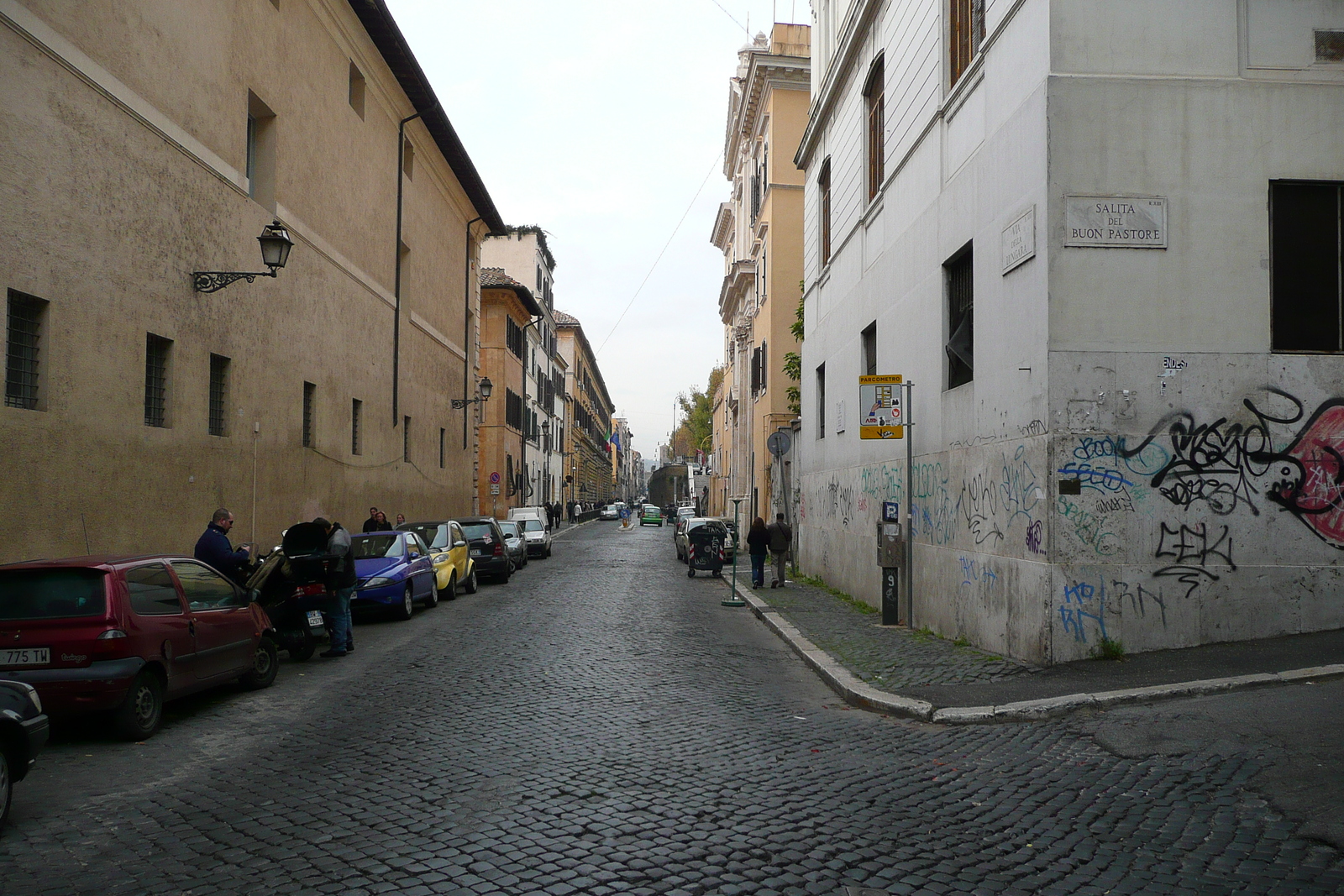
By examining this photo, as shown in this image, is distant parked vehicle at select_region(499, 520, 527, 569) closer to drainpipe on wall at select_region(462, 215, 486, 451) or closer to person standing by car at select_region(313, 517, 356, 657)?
drainpipe on wall at select_region(462, 215, 486, 451)

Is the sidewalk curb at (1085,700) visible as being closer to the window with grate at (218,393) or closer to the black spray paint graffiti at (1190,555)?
the black spray paint graffiti at (1190,555)

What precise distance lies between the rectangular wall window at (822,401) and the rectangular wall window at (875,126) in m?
5.47

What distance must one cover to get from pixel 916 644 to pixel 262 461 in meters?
11.5

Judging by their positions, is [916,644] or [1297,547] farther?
[916,644]

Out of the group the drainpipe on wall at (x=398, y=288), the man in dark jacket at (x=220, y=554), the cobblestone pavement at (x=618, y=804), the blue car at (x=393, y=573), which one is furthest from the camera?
the drainpipe on wall at (x=398, y=288)

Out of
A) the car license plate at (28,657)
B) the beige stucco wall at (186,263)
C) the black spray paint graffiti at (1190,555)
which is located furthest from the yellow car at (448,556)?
the black spray paint graffiti at (1190,555)

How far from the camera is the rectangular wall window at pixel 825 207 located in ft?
72.3

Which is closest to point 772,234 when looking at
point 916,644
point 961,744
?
point 916,644

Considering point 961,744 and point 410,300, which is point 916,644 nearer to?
point 961,744

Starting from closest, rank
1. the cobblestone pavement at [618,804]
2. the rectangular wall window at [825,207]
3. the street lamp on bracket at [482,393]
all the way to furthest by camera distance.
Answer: the cobblestone pavement at [618,804]
the rectangular wall window at [825,207]
the street lamp on bracket at [482,393]

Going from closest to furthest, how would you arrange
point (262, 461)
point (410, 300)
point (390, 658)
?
point (390, 658) → point (262, 461) → point (410, 300)

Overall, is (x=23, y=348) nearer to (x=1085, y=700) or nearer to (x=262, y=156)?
(x=262, y=156)

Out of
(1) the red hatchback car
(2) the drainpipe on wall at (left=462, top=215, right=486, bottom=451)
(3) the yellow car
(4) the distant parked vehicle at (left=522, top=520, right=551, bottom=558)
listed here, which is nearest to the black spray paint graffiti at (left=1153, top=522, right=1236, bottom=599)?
(1) the red hatchback car

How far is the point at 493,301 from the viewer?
47.1 metres
